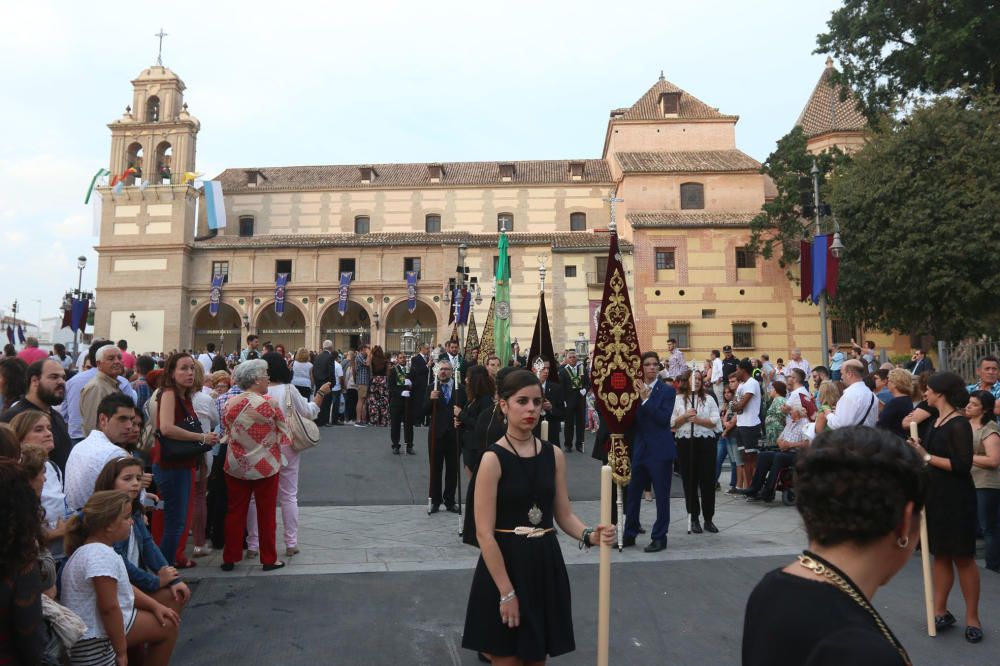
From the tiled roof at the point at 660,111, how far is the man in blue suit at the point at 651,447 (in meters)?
34.8

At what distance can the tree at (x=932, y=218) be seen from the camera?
22734 millimetres

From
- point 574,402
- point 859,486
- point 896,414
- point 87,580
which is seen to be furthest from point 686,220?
point 859,486

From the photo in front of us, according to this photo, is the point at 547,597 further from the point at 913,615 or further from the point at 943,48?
the point at 943,48

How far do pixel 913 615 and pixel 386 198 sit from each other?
39614mm

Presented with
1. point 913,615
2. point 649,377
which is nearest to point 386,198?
point 649,377

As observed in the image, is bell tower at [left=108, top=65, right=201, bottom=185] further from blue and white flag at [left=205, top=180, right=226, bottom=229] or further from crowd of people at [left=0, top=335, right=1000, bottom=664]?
crowd of people at [left=0, top=335, right=1000, bottom=664]

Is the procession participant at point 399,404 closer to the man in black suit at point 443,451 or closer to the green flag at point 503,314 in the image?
the green flag at point 503,314

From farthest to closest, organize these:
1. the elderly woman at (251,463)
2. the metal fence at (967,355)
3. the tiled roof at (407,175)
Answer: the tiled roof at (407,175)
the metal fence at (967,355)
the elderly woman at (251,463)

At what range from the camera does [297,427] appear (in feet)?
23.3

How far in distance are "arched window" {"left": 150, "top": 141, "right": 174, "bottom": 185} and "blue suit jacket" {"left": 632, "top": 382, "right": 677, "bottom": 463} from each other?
39.9 m

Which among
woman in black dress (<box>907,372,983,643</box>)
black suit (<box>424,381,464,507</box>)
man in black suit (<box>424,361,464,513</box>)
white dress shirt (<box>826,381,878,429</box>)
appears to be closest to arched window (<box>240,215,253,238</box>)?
man in black suit (<box>424,361,464,513</box>)

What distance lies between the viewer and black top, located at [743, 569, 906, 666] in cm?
143

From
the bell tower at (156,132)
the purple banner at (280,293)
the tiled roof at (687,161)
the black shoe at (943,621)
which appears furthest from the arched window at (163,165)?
the black shoe at (943,621)

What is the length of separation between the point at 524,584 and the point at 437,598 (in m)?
2.71
